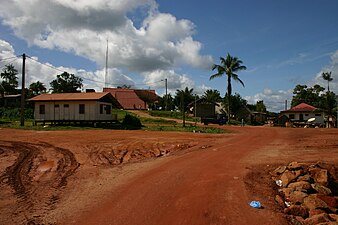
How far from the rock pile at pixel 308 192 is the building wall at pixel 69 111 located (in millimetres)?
23329

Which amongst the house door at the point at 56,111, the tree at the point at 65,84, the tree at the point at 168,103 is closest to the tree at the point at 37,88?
the tree at the point at 65,84

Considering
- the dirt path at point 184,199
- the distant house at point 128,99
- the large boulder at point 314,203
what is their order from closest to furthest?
the dirt path at point 184,199
the large boulder at point 314,203
the distant house at point 128,99

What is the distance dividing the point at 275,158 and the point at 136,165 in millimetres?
5675

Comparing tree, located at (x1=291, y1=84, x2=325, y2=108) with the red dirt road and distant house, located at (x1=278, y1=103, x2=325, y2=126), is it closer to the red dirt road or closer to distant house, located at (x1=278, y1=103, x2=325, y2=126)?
distant house, located at (x1=278, y1=103, x2=325, y2=126)

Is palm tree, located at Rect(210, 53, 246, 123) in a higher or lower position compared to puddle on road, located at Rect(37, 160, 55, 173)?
higher

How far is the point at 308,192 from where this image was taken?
7.72 metres

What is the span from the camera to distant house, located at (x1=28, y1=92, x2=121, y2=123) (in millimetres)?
29750

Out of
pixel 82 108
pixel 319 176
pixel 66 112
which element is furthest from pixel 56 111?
pixel 319 176

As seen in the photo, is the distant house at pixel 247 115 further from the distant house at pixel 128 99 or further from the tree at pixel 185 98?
the distant house at pixel 128 99

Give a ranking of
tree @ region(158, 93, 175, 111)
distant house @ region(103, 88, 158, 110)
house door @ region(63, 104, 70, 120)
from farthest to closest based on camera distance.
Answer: tree @ region(158, 93, 175, 111)
distant house @ region(103, 88, 158, 110)
house door @ region(63, 104, 70, 120)

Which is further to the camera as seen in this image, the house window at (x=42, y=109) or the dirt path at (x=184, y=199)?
the house window at (x=42, y=109)

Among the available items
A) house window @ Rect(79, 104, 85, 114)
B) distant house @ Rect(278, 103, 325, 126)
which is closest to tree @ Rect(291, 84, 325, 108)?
distant house @ Rect(278, 103, 325, 126)

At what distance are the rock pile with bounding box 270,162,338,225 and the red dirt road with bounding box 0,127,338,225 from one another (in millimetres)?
354

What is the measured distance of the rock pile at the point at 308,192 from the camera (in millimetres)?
6301
